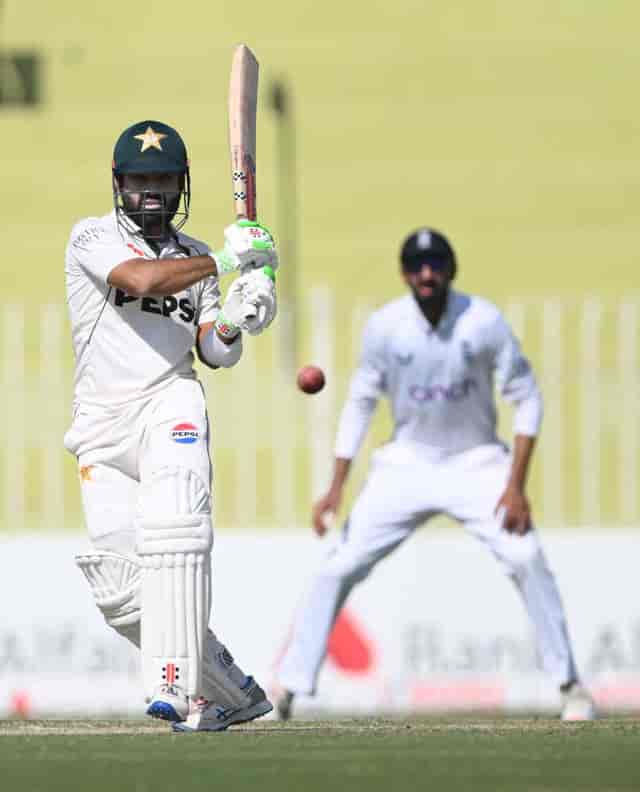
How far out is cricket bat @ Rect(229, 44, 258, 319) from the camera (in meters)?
6.35

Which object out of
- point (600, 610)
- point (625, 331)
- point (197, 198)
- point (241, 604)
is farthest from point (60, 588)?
point (197, 198)

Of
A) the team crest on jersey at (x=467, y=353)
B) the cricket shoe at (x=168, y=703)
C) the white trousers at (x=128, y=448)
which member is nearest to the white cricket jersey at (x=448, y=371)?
the team crest on jersey at (x=467, y=353)

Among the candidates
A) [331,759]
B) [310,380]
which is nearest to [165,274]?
[310,380]

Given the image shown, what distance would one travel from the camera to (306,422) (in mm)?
11062

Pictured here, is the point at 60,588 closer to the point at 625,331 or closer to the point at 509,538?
the point at 509,538

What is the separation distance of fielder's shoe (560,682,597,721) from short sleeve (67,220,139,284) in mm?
2614

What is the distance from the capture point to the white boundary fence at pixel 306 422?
34.8 feet

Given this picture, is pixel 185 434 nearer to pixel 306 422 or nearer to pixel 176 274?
pixel 176 274

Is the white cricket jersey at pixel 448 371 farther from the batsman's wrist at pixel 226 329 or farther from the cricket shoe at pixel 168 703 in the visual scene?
the cricket shoe at pixel 168 703

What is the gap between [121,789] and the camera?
4.42 metres

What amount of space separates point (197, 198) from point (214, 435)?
2567 millimetres

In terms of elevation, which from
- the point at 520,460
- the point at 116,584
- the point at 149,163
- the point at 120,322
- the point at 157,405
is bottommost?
the point at 116,584

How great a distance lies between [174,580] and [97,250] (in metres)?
0.93

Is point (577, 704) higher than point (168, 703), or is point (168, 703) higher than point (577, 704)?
point (168, 703)
